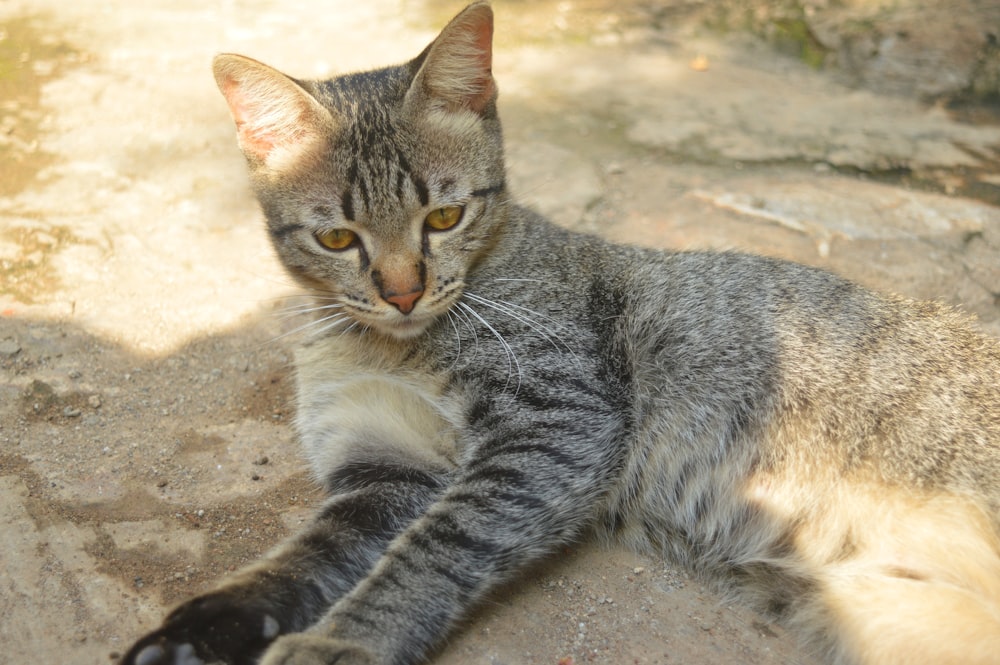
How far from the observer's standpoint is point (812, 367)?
9.61 ft

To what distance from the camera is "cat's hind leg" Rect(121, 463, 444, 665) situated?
7.57 feet

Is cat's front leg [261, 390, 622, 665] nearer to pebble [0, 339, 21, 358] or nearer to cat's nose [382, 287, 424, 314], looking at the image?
cat's nose [382, 287, 424, 314]

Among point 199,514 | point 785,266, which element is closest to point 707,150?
point 785,266

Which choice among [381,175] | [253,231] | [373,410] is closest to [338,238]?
[381,175]

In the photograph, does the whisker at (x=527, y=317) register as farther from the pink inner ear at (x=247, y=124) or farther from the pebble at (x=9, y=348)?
the pebble at (x=9, y=348)

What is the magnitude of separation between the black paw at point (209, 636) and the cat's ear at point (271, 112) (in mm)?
1552

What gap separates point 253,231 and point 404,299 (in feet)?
6.99

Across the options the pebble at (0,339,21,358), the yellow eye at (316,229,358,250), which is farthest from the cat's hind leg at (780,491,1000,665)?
the pebble at (0,339,21,358)

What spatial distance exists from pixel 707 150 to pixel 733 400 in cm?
311

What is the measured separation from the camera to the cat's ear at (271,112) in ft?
9.62

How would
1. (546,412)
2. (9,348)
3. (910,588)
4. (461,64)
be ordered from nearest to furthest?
(910,588)
(546,412)
(461,64)
(9,348)

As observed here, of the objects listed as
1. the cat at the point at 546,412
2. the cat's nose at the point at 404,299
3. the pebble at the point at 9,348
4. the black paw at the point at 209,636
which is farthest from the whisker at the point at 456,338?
the pebble at the point at 9,348

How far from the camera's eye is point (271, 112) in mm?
3021

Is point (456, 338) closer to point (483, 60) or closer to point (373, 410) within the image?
point (373, 410)
